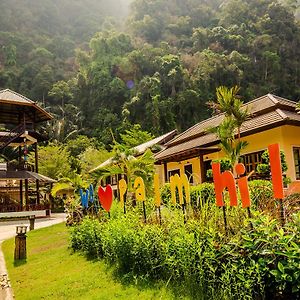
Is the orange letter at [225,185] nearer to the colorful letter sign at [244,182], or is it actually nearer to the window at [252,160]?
the colorful letter sign at [244,182]

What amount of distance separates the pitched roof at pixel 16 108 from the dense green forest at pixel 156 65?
17960mm

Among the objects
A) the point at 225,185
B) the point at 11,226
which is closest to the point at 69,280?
the point at 225,185

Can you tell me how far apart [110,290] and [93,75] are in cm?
5222

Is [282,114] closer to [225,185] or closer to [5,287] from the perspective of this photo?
[225,185]

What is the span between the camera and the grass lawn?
5.07 meters

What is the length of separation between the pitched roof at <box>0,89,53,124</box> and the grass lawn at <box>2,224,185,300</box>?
17249 mm

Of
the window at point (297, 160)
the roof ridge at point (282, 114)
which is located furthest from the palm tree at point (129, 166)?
the window at point (297, 160)

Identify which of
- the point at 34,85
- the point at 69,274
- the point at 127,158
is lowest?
the point at 69,274

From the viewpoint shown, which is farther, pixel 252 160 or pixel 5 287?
pixel 252 160

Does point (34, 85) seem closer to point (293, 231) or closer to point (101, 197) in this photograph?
point (101, 197)

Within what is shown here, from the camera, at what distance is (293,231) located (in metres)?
3.80

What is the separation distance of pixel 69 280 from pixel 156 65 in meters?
47.9

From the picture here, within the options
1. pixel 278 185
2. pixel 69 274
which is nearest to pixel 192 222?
pixel 278 185

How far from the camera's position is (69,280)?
20.8 ft
